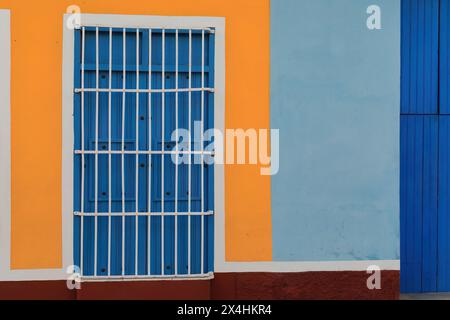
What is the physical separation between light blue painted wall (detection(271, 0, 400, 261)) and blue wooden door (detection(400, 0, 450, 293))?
0.39 metres

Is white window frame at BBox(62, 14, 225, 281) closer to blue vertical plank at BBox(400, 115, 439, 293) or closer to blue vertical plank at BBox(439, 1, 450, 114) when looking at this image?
blue vertical plank at BBox(400, 115, 439, 293)

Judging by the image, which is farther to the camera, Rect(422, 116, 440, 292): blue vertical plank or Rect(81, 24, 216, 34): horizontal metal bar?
Rect(422, 116, 440, 292): blue vertical plank

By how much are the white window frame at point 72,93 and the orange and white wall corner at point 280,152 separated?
3cm

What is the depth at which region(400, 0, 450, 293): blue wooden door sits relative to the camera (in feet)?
14.0

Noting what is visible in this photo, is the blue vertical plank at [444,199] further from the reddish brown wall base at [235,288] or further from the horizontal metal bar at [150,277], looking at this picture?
the horizontal metal bar at [150,277]

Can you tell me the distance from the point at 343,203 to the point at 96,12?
97.2 inches

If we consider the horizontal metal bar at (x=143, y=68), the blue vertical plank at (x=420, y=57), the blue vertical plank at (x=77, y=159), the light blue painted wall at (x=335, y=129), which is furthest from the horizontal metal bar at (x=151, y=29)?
the blue vertical plank at (x=420, y=57)

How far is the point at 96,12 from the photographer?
3719mm

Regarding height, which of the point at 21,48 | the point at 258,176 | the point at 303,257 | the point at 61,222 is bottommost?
the point at 303,257

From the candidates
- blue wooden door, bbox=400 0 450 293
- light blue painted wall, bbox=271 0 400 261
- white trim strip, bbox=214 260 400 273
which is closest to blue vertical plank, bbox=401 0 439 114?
blue wooden door, bbox=400 0 450 293

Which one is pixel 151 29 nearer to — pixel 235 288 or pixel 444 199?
pixel 235 288

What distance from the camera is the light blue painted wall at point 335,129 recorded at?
3.86 meters

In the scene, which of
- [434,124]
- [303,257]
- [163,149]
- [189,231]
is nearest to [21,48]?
[163,149]

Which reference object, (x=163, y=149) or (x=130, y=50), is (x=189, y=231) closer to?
(x=163, y=149)
